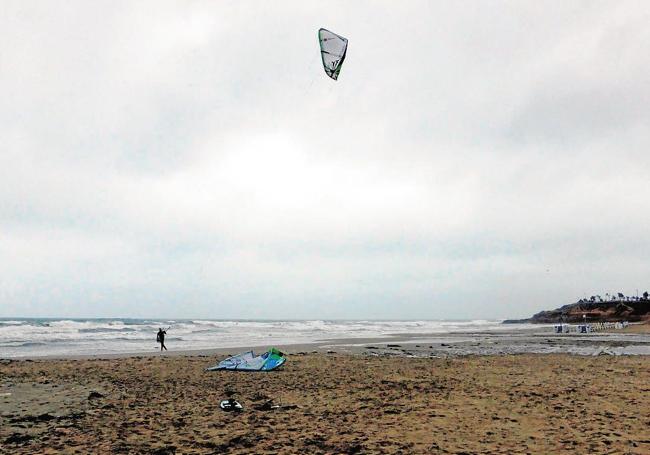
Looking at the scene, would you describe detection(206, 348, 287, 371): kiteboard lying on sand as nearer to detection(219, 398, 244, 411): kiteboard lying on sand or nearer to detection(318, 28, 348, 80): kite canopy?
detection(219, 398, 244, 411): kiteboard lying on sand

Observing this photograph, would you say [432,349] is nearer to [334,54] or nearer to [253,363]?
[253,363]

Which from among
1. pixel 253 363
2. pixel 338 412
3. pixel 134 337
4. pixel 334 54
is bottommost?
pixel 134 337

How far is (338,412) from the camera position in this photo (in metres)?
8.39

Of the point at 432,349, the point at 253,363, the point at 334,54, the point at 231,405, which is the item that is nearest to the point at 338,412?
the point at 231,405

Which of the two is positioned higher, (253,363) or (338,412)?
(253,363)

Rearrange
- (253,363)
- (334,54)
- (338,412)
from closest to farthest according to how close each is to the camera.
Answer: (338,412)
(334,54)
(253,363)

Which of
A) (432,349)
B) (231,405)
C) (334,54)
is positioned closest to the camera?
(231,405)

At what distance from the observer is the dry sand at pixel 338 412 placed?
632cm

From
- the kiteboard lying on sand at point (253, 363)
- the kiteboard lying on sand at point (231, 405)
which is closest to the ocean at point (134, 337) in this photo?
the kiteboard lying on sand at point (253, 363)

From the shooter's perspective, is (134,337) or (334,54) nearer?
(334,54)

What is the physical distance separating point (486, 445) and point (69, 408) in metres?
7.41

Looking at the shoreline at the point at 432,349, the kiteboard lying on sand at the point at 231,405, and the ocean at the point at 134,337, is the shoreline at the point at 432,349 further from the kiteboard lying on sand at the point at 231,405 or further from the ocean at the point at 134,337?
the kiteboard lying on sand at the point at 231,405

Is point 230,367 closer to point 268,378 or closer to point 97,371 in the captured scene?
point 268,378

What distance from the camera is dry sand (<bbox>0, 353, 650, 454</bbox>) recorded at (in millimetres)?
6320
